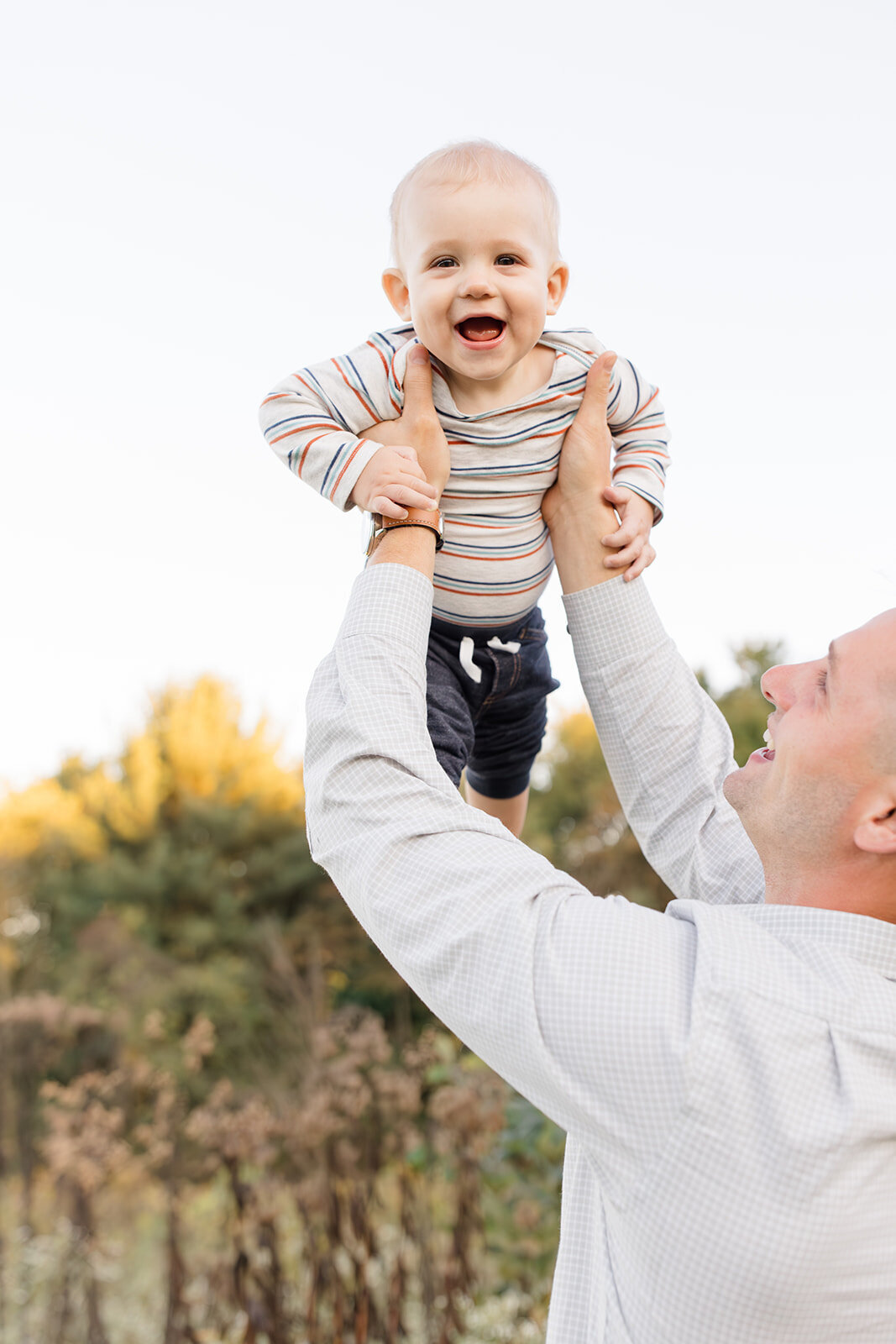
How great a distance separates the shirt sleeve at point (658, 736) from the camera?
1613 mm

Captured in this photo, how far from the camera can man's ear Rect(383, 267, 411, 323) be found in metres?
1.71

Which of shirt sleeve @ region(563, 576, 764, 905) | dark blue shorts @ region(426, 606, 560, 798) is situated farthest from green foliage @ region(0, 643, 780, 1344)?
shirt sleeve @ region(563, 576, 764, 905)

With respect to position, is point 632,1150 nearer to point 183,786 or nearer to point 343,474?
Answer: point 343,474

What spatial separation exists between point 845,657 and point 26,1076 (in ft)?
23.5

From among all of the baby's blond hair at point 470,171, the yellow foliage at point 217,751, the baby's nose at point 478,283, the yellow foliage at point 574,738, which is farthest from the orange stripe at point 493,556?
the yellow foliage at point 217,751

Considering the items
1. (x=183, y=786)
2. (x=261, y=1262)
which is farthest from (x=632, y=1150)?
(x=183, y=786)

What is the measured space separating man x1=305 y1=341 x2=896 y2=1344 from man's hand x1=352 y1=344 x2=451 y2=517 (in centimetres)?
13

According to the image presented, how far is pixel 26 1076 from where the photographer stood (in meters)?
7.05

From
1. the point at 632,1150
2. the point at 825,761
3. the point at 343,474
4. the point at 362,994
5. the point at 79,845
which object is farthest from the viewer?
the point at 79,845

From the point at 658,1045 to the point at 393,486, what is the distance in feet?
2.64

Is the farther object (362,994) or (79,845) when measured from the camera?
(79,845)

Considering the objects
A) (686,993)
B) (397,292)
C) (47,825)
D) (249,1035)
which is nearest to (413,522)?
(397,292)

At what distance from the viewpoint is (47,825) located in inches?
423

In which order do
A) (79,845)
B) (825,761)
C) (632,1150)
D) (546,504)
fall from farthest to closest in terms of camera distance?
1. (79,845)
2. (546,504)
3. (825,761)
4. (632,1150)
